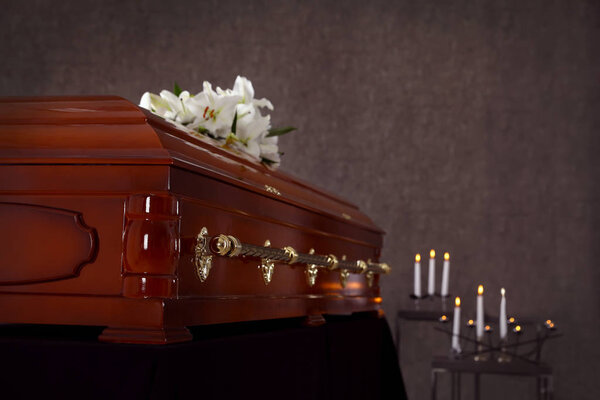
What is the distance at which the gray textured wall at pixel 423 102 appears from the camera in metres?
4.64

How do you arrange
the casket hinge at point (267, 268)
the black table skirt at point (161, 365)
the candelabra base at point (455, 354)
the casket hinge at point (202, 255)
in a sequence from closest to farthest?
the black table skirt at point (161, 365) < the casket hinge at point (202, 255) < the casket hinge at point (267, 268) < the candelabra base at point (455, 354)

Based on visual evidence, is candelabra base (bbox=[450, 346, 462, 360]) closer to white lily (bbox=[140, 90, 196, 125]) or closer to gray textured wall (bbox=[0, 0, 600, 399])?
gray textured wall (bbox=[0, 0, 600, 399])

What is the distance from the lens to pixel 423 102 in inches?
192

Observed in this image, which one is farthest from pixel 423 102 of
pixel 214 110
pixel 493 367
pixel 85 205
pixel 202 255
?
pixel 85 205

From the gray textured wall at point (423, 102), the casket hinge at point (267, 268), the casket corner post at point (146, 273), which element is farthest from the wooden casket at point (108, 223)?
the gray textured wall at point (423, 102)

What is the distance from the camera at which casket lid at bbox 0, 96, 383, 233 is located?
102cm

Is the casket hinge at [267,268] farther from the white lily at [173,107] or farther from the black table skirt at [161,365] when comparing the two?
the white lily at [173,107]

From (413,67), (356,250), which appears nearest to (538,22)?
(413,67)

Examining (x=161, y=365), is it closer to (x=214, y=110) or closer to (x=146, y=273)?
(x=146, y=273)

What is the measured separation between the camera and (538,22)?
4.80 meters

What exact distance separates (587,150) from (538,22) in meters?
0.83

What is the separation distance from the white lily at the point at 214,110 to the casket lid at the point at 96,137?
0.32 metres

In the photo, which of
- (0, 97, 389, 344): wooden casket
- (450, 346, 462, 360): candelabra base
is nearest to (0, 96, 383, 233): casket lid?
(0, 97, 389, 344): wooden casket

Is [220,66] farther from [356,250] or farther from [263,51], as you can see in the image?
[356,250]
